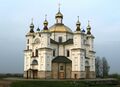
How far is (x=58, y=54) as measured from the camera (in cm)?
6175

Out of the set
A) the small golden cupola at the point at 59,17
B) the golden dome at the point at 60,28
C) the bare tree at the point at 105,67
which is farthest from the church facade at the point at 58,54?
the bare tree at the point at 105,67

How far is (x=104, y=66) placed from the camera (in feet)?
270

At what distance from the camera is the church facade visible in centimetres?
5844

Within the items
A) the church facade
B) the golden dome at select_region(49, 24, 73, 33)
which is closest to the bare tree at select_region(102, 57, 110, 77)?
the church facade

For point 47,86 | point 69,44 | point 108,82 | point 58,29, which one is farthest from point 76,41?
point 47,86

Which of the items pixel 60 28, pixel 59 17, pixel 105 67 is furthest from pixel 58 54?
pixel 105 67

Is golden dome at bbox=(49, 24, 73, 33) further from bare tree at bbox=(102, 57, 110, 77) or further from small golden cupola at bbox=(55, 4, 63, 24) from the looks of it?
bare tree at bbox=(102, 57, 110, 77)

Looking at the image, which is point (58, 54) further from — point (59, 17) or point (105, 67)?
point (105, 67)

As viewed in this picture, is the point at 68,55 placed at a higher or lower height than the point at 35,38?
lower

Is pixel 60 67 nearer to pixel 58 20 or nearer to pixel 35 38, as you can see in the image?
pixel 35 38

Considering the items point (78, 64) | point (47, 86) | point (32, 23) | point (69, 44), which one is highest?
point (32, 23)

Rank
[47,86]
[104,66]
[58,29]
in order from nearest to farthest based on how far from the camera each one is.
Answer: [47,86] → [58,29] → [104,66]

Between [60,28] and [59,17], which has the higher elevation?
[59,17]

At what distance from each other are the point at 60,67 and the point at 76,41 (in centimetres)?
669
